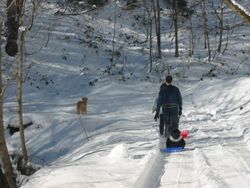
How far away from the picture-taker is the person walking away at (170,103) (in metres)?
11.4

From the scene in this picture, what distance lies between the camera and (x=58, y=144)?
14680 mm

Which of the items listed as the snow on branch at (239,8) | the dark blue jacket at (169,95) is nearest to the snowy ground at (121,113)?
the dark blue jacket at (169,95)

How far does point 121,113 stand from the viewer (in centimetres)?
1800

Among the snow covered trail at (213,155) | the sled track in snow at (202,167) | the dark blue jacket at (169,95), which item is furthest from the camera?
the dark blue jacket at (169,95)

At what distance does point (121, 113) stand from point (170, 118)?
674cm

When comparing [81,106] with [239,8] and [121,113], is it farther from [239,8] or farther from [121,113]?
[239,8]

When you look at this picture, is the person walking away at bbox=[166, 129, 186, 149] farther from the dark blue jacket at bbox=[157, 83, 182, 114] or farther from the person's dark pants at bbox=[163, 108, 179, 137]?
the dark blue jacket at bbox=[157, 83, 182, 114]

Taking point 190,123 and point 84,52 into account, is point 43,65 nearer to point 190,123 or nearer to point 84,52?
point 84,52

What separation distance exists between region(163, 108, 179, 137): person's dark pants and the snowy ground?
1.52 ft

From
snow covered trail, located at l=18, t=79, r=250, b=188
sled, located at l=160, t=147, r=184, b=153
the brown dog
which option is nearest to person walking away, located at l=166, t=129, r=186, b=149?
sled, located at l=160, t=147, r=184, b=153

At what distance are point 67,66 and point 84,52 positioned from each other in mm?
2970

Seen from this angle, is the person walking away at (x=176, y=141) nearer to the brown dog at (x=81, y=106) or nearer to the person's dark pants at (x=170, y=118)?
the person's dark pants at (x=170, y=118)

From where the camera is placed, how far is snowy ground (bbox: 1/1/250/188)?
25.0 feet

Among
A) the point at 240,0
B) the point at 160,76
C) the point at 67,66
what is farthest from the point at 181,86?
the point at 240,0
